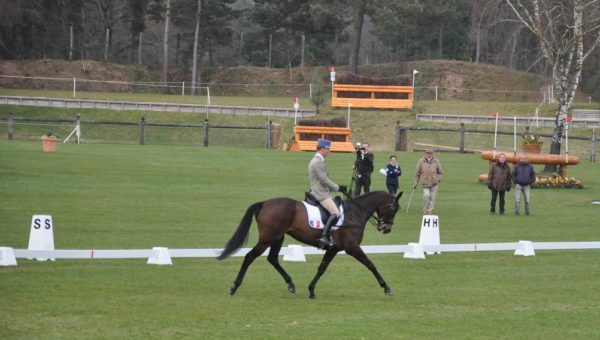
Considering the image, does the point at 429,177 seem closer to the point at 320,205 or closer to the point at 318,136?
the point at 320,205

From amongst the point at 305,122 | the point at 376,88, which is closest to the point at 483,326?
the point at 305,122

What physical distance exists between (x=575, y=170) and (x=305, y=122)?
47.6 ft

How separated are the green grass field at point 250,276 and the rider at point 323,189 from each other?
3.16 feet

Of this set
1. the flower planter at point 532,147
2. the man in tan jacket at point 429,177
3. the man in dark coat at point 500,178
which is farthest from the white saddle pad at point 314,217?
the flower planter at point 532,147

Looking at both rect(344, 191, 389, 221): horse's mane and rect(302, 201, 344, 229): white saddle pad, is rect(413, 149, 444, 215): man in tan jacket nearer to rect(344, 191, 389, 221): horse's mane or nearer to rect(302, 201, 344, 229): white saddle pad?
rect(344, 191, 389, 221): horse's mane

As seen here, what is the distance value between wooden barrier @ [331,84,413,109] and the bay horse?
4590 cm

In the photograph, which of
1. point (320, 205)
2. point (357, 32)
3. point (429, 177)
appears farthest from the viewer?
point (357, 32)

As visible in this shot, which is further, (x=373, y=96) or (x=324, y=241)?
(x=373, y=96)

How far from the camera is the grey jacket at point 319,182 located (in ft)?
51.2

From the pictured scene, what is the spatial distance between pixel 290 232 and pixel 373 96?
47.2 m

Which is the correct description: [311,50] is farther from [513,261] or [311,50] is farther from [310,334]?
[310,334]

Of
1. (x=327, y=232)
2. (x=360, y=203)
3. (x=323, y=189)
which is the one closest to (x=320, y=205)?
(x=323, y=189)

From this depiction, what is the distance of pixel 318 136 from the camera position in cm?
5291

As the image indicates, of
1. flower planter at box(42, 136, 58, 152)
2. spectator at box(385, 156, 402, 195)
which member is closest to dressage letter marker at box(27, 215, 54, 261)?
spectator at box(385, 156, 402, 195)
